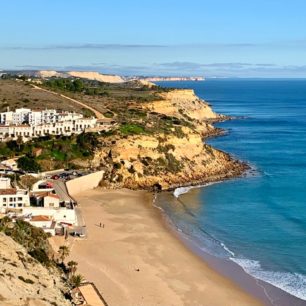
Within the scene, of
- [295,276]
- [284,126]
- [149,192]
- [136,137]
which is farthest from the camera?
[284,126]

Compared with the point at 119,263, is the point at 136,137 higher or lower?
higher

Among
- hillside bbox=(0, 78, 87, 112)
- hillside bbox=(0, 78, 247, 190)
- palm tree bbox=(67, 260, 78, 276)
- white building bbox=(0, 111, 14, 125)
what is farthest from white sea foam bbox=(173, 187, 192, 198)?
hillside bbox=(0, 78, 87, 112)

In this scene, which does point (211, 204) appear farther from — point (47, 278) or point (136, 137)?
point (47, 278)

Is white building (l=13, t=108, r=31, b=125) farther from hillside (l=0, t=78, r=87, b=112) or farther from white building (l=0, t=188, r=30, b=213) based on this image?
white building (l=0, t=188, r=30, b=213)

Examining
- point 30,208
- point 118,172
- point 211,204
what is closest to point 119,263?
point 30,208

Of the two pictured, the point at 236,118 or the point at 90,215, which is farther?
the point at 236,118

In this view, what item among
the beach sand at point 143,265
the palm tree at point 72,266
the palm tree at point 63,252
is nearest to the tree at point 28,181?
the beach sand at point 143,265
